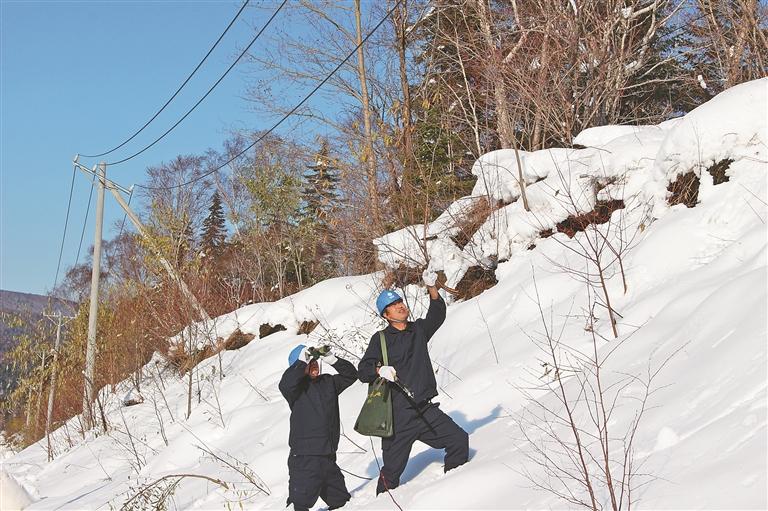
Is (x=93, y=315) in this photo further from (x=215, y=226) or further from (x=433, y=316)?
(x=215, y=226)

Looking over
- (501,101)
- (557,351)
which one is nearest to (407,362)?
(557,351)

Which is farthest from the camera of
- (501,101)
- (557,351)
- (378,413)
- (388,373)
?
(501,101)

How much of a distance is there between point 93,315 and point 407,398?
1394cm

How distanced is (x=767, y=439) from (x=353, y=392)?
6.31 metres

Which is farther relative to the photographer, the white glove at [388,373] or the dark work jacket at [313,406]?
the dark work jacket at [313,406]

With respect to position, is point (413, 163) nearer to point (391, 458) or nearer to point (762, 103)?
point (762, 103)

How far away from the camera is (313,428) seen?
551cm

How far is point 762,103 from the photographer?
7551 mm

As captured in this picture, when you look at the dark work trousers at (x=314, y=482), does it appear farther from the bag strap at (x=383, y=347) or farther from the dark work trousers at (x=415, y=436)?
the bag strap at (x=383, y=347)

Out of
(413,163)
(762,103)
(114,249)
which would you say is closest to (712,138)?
(762,103)

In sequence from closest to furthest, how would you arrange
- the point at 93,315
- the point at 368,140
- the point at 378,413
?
the point at 378,413
the point at 368,140
the point at 93,315

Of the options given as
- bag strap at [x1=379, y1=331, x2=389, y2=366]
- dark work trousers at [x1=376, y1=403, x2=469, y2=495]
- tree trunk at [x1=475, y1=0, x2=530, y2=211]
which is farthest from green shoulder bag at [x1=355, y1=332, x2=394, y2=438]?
tree trunk at [x1=475, y1=0, x2=530, y2=211]

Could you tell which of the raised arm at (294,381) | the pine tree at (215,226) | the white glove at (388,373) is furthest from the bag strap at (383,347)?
the pine tree at (215,226)

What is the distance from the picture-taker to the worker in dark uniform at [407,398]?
5047 millimetres
